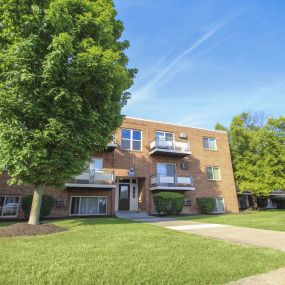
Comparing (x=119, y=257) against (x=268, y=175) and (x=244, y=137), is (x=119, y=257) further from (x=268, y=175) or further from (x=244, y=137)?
(x=244, y=137)

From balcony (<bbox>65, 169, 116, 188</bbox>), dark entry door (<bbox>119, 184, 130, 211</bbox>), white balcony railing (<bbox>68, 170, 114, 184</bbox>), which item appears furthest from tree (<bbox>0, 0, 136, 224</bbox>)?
dark entry door (<bbox>119, 184, 130, 211</bbox>)

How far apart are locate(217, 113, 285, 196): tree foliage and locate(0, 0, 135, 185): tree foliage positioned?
64.4 ft

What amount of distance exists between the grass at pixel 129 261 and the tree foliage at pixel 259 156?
19390 millimetres

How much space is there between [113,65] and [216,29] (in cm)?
679

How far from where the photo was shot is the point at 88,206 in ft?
56.4

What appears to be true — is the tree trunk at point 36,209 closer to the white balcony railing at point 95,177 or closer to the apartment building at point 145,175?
the apartment building at point 145,175

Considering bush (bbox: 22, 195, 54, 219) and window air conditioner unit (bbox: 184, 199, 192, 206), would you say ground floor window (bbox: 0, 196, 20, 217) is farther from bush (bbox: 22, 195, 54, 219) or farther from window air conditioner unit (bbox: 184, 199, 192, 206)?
window air conditioner unit (bbox: 184, 199, 192, 206)

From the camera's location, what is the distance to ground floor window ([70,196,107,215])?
55.2ft

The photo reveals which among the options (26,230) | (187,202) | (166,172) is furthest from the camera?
(166,172)

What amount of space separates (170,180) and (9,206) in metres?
11.9

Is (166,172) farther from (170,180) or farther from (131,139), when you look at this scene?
(131,139)

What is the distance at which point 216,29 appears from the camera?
1212cm

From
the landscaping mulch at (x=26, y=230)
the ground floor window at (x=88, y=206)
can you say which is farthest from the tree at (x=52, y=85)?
the ground floor window at (x=88, y=206)

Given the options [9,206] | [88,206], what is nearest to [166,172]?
[88,206]
